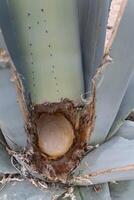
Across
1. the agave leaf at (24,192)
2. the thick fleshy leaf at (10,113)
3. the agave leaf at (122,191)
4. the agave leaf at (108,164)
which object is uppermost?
the thick fleshy leaf at (10,113)

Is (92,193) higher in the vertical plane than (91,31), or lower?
lower

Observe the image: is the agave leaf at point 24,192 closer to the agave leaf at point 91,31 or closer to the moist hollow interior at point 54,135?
the moist hollow interior at point 54,135

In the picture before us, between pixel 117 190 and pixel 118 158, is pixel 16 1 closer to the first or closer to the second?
pixel 118 158

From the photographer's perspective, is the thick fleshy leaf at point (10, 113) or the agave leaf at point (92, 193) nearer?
the thick fleshy leaf at point (10, 113)

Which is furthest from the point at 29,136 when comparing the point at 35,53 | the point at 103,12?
the point at 103,12

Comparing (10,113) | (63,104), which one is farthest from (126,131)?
(10,113)

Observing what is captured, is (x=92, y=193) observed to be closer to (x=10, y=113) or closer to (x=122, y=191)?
(x=122, y=191)

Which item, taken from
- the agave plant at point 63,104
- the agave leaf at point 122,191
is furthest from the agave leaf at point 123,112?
the agave leaf at point 122,191
